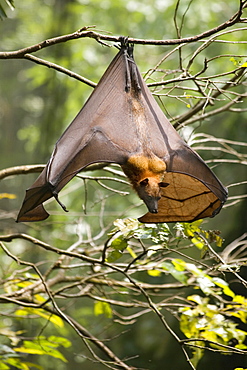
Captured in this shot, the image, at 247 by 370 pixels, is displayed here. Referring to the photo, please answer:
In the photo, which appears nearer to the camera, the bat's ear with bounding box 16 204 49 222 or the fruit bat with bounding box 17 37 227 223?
the fruit bat with bounding box 17 37 227 223

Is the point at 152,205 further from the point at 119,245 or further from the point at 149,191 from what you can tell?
the point at 119,245

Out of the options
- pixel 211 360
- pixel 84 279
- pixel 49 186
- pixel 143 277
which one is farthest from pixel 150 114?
pixel 143 277

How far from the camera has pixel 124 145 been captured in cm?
238

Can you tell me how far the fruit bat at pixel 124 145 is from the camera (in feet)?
7.64

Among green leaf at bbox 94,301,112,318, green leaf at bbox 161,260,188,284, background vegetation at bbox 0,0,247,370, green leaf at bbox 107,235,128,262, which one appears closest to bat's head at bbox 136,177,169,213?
green leaf at bbox 107,235,128,262

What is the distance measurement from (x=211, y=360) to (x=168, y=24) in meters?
5.56

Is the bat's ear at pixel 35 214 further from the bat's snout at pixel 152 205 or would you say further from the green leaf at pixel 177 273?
the green leaf at pixel 177 273

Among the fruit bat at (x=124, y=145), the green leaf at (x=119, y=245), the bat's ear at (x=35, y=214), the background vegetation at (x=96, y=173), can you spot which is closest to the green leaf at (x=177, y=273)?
the background vegetation at (x=96, y=173)

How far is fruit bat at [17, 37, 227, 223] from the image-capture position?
2328 mm

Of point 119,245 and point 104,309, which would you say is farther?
point 104,309

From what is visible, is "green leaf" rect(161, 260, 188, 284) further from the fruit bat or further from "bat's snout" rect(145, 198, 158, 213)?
"bat's snout" rect(145, 198, 158, 213)

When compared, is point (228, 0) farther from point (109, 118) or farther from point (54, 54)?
point (109, 118)

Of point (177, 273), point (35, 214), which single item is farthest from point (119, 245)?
point (177, 273)

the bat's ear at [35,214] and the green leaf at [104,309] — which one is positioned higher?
the bat's ear at [35,214]
